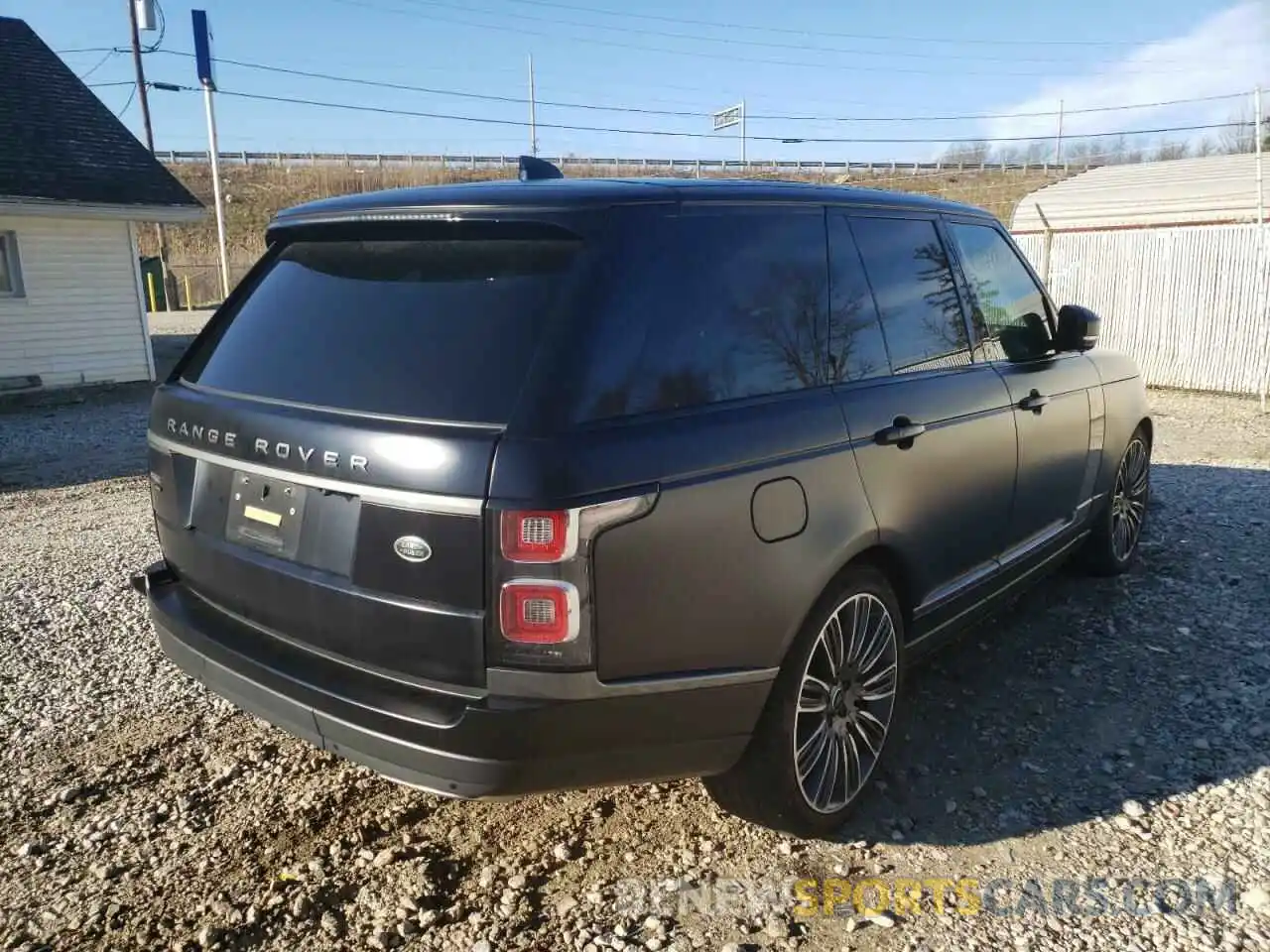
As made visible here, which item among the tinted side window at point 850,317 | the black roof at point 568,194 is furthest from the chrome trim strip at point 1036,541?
the black roof at point 568,194

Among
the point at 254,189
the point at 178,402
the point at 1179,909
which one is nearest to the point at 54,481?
the point at 178,402

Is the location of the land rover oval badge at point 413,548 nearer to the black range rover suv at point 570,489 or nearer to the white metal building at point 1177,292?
the black range rover suv at point 570,489

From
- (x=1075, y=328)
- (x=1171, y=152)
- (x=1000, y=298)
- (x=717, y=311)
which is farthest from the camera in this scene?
(x=1171, y=152)

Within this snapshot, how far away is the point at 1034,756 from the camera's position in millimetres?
3402

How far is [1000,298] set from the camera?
4102mm

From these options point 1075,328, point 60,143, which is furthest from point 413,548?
point 60,143

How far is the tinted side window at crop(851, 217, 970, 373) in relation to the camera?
3227 millimetres

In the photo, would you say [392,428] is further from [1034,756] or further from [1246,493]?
[1246,493]

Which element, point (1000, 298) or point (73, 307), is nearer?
point (1000, 298)

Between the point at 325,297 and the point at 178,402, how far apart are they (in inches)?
24.7

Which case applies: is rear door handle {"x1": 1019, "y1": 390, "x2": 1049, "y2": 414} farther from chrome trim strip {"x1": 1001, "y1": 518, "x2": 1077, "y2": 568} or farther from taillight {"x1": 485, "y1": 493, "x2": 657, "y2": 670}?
taillight {"x1": 485, "y1": 493, "x2": 657, "y2": 670}

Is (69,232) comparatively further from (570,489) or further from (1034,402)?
(570,489)

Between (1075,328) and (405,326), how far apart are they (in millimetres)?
3324

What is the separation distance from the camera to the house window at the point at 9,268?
1355 centimetres
